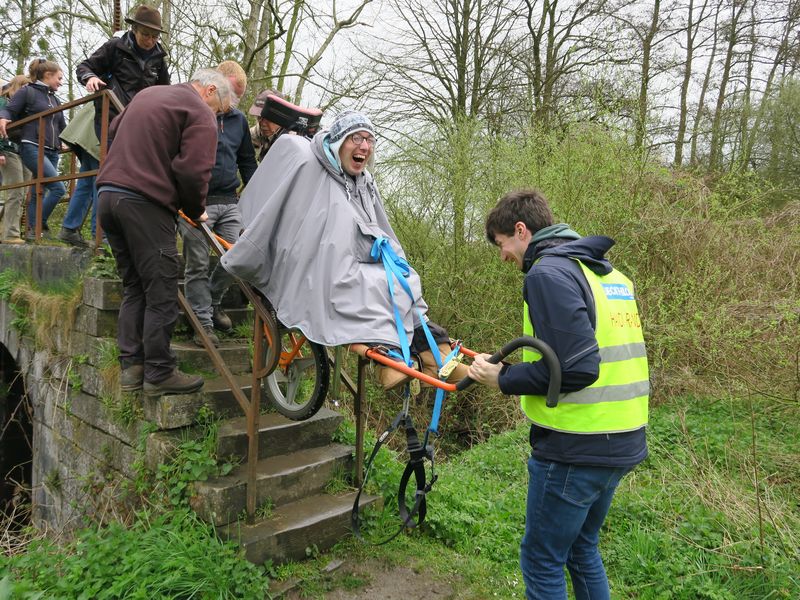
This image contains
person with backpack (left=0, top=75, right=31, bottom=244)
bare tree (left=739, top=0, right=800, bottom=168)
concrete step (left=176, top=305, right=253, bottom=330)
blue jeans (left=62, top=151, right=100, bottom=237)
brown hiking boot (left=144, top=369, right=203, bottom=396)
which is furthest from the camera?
bare tree (left=739, top=0, right=800, bottom=168)

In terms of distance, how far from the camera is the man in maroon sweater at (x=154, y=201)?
3.34 metres

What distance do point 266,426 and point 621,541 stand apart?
8.81ft

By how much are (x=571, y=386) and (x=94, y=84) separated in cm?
446

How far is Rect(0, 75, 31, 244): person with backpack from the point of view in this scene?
6254mm

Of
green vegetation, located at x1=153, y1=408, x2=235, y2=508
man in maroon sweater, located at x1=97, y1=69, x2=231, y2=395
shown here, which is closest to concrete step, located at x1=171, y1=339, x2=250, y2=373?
man in maroon sweater, located at x1=97, y1=69, x2=231, y2=395

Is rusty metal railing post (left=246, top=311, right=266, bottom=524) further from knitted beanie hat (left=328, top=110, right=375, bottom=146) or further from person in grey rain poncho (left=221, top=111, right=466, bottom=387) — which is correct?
knitted beanie hat (left=328, top=110, right=375, bottom=146)

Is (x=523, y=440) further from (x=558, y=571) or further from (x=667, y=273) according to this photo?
(x=558, y=571)

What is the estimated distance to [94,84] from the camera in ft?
15.0

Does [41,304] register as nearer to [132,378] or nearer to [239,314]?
[239,314]

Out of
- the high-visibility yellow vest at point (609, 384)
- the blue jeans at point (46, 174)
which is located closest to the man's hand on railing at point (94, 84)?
the blue jeans at point (46, 174)

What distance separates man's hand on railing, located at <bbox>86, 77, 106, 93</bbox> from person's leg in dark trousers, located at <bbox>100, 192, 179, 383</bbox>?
1804 millimetres

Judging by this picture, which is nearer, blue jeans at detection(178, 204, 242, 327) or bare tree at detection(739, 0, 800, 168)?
blue jeans at detection(178, 204, 242, 327)

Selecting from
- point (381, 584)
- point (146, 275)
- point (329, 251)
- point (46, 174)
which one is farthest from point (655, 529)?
point (46, 174)

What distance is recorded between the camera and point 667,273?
732cm
